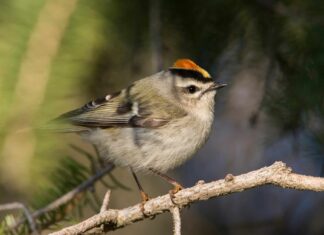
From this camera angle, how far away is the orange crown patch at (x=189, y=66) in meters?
2.46

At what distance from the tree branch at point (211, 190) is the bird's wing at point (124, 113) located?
83 cm

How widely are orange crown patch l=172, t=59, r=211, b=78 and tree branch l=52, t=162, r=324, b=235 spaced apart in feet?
2.43

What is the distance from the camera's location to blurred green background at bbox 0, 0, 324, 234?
1.65 m

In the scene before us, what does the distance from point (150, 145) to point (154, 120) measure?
5.6 inches

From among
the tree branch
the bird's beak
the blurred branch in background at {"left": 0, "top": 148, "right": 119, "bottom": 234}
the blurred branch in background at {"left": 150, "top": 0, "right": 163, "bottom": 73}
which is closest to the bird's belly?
the bird's beak

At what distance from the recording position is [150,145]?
2627 millimetres

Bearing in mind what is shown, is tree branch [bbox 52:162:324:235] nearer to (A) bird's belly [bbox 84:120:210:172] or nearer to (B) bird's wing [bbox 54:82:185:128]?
(A) bird's belly [bbox 84:120:210:172]

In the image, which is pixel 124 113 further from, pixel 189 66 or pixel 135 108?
pixel 189 66

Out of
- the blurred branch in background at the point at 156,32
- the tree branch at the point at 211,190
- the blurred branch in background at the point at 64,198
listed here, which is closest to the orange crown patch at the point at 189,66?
the blurred branch in background at the point at 156,32

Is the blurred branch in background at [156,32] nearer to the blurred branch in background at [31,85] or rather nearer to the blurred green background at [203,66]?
the blurred green background at [203,66]

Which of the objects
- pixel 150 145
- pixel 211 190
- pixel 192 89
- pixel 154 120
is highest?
pixel 192 89

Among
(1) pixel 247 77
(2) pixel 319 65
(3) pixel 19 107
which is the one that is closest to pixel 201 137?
(1) pixel 247 77

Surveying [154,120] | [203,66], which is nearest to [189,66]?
[203,66]

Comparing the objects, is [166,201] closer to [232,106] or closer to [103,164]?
[103,164]
